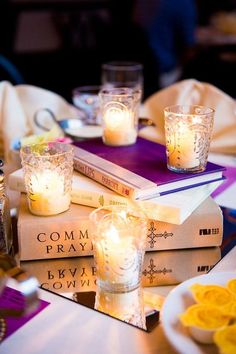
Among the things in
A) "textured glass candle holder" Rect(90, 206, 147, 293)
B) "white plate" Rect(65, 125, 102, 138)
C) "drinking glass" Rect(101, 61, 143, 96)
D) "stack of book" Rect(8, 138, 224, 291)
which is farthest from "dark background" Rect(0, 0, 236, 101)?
"textured glass candle holder" Rect(90, 206, 147, 293)

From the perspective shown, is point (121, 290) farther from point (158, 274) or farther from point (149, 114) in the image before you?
point (149, 114)

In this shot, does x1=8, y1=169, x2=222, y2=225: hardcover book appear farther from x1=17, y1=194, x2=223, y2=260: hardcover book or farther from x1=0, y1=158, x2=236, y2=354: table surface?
x1=0, y1=158, x2=236, y2=354: table surface

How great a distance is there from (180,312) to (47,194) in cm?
28

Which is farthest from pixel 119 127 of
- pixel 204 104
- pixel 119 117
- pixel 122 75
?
pixel 122 75

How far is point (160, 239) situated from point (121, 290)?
128 mm

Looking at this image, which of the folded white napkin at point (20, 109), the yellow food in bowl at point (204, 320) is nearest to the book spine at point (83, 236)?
the yellow food in bowl at point (204, 320)

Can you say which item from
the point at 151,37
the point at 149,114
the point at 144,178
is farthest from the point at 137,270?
the point at 151,37

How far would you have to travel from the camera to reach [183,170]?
0.87 m

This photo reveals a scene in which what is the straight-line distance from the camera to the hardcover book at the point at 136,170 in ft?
2.70

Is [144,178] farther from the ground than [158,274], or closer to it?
farther from the ground

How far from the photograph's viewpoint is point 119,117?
1.02 meters

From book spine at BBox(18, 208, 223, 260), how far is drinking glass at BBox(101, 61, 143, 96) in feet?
2.75

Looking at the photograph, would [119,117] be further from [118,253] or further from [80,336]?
[80,336]

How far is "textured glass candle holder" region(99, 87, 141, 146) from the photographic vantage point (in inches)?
39.8
